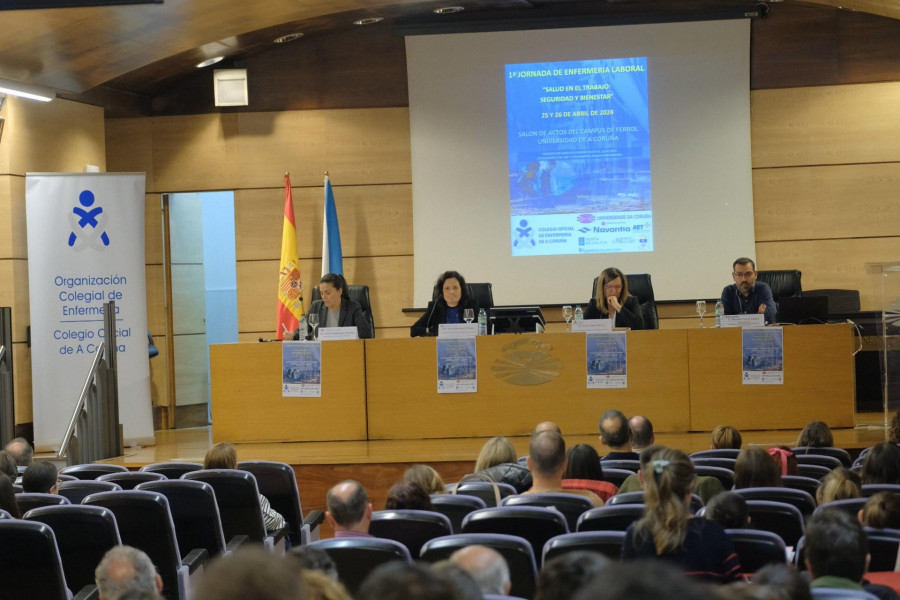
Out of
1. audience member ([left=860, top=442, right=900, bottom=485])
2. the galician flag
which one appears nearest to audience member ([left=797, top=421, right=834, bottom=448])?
audience member ([left=860, top=442, right=900, bottom=485])

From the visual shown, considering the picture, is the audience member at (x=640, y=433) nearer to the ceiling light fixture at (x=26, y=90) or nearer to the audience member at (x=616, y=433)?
the audience member at (x=616, y=433)

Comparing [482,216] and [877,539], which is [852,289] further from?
Answer: [877,539]

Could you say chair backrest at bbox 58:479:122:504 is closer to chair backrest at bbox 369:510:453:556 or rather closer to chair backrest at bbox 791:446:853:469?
chair backrest at bbox 369:510:453:556

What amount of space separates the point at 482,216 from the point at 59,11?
410 cm

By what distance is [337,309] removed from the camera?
732 centimetres

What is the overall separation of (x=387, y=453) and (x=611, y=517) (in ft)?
10.0

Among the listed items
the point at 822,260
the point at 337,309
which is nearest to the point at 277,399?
the point at 337,309

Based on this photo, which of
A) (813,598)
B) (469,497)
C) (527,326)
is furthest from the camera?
(527,326)

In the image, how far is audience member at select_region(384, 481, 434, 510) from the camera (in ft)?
12.4

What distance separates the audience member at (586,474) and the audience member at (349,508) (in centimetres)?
110

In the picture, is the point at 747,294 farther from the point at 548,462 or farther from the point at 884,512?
the point at 884,512

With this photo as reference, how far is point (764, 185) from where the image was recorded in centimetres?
962

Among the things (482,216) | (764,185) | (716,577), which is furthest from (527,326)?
(716,577)

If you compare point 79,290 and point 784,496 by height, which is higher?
point 79,290
